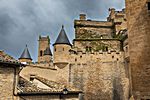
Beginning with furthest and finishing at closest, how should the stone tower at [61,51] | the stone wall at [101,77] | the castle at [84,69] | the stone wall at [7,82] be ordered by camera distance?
the stone wall at [101,77] < the stone tower at [61,51] < the castle at [84,69] < the stone wall at [7,82]

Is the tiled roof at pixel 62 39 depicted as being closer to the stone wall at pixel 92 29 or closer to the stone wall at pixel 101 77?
the stone wall at pixel 101 77

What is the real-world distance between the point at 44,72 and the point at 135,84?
12.4m

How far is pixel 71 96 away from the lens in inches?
521

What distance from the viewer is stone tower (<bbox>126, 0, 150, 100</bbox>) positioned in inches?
296

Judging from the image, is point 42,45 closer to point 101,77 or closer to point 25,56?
point 25,56

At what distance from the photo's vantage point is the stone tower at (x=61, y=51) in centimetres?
2072

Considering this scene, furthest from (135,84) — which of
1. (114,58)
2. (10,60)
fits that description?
(114,58)

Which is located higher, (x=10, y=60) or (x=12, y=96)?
(x=10, y=60)

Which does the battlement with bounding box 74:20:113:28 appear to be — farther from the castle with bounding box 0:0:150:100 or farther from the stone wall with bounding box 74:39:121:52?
the stone wall with bounding box 74:39:121:52

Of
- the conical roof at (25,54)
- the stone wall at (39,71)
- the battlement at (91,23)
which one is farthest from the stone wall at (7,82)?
the conical roof at (25,54)

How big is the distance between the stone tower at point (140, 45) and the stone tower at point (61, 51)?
13.0m

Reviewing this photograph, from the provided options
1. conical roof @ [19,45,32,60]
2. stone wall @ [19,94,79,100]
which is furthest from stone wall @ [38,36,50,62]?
stone wall @ [19,94,79,100]

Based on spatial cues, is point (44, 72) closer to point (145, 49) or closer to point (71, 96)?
point (71, 96)

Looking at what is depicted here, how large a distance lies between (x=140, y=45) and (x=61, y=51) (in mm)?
13728
